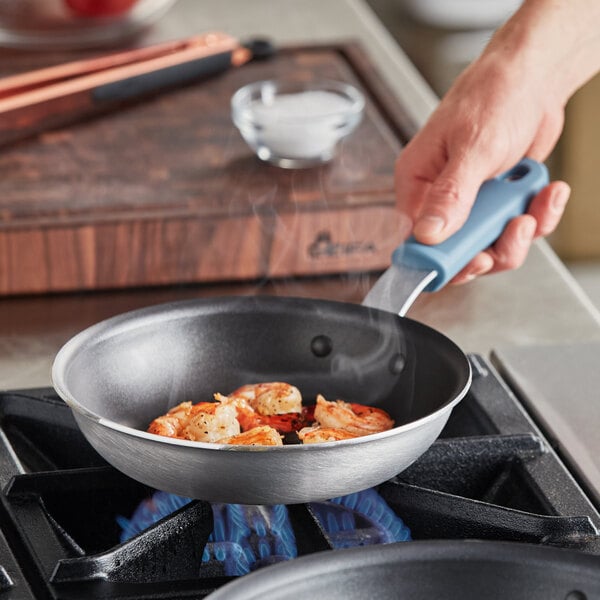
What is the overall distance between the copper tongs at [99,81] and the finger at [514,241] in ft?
2.32

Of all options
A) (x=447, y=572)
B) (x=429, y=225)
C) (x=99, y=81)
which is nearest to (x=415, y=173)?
(x=429, y=225)

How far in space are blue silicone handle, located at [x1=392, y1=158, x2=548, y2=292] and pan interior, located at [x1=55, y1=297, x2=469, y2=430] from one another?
10 cm

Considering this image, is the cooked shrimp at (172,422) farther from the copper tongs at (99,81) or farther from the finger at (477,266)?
the copper tongs at (99,81)

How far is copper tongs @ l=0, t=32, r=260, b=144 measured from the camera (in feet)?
5.29

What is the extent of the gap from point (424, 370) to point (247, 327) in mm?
173

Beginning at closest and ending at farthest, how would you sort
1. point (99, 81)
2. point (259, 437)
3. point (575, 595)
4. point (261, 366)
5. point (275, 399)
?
point (575, 595), point (259, 437), point (275, 399), point (261, 366), point (99, 81)

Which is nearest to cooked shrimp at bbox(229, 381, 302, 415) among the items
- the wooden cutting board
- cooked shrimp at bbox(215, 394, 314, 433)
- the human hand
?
cooked shrimp at bbox(215, 394, 314, 433)

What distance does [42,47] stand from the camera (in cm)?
205

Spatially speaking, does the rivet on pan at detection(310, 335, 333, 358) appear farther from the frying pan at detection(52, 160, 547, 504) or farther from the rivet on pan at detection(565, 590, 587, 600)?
the rivet on pan at detection(565, 590, 587, 600)

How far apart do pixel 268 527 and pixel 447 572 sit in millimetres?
215

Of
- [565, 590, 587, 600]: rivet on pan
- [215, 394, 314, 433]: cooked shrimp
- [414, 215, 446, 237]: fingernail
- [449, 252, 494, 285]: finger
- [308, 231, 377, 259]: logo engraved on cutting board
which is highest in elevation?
[565, 590, 587, 600]: rivet on pan

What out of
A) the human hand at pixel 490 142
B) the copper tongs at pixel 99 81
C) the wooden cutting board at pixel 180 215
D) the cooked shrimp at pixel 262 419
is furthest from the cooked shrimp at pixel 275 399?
the copper tongs at pixel 99 81

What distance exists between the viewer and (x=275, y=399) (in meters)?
0.98

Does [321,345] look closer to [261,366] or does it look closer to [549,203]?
[261,366]
